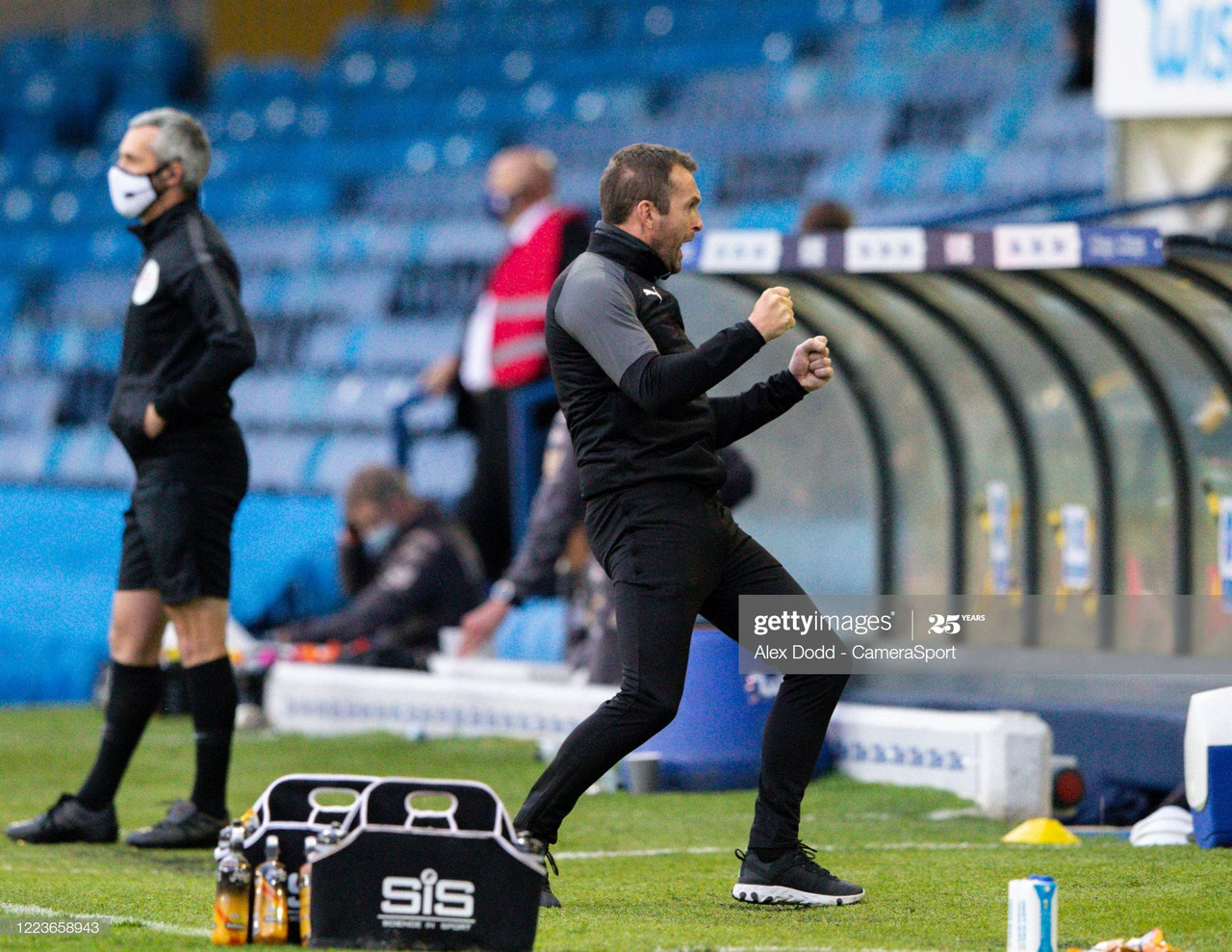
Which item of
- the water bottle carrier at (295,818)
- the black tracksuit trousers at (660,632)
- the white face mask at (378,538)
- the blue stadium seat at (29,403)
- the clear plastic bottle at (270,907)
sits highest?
the blue stadium seat at (29,403)

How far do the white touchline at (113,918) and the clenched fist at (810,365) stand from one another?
1778 mm

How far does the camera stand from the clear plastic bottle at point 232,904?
3.97 m

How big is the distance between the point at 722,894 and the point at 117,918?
56.6 inches

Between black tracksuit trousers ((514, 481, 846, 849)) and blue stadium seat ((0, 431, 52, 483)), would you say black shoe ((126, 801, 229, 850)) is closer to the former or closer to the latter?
black tracksuit trousers ((514, 481, 846, 849))

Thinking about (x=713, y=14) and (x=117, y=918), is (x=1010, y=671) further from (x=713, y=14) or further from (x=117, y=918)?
(x=713, y=14)

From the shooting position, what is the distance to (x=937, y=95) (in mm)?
14297

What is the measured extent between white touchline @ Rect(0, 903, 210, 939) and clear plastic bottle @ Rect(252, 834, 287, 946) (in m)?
0.19

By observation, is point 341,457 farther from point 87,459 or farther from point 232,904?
point 232,904

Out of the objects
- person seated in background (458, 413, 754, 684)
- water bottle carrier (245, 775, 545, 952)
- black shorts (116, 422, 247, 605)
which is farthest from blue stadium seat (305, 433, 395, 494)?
water bottle carrier (245, 775, 545, 952)

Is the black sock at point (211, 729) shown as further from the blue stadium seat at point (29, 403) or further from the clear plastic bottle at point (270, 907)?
the blue stadium seat at point (29, 403)

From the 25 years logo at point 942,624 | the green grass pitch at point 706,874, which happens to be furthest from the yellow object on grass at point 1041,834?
the 25 years logo at point 942,624

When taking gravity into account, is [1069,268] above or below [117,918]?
above

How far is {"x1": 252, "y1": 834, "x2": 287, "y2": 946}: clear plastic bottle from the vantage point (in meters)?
3.98

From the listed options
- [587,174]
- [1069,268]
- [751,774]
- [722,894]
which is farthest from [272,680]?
[587,174]
